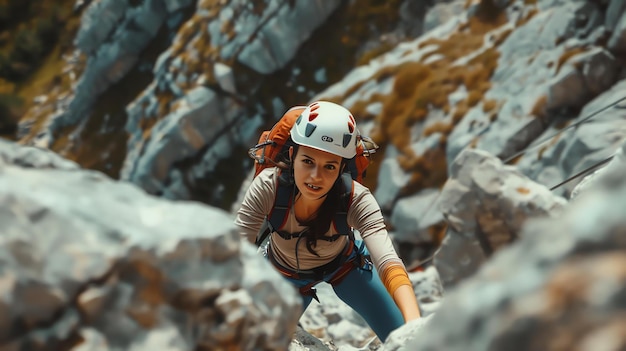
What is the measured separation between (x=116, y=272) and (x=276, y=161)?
5293 millimetres

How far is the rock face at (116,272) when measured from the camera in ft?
8.43

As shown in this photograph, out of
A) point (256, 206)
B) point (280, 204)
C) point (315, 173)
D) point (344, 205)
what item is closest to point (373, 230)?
point (344, 205)

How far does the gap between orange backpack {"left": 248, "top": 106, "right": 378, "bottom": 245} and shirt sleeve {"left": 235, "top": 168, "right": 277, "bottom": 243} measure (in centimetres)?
10

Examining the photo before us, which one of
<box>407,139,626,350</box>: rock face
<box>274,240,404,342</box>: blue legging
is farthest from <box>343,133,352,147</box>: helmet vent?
<box>407,139,626,350</box>: rock face

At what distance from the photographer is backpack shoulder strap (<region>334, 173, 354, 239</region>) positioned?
23.8ft

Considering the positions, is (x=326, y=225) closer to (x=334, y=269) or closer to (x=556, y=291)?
(x=334, y=269)

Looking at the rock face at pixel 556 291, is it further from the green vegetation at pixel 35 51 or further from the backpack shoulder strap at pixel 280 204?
the green vegetation at pixel 35 51

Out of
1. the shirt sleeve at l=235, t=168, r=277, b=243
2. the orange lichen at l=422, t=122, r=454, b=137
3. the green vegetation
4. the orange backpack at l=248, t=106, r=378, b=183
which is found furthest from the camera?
the green vegetation

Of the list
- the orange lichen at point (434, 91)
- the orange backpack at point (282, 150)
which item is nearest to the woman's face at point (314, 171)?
the orange backpack at point (282, 150)

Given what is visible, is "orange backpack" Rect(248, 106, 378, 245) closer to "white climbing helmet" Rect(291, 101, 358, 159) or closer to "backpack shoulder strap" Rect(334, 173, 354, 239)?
"backpack shoulder strap" Rect(334, 173, 354, 239)

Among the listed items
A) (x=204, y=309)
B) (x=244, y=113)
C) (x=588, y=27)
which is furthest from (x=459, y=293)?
(x=244, y=113)

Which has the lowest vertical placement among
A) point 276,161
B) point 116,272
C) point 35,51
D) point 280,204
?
point 35,51

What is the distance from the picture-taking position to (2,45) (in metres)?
85.1

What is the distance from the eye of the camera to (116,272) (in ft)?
9.13
